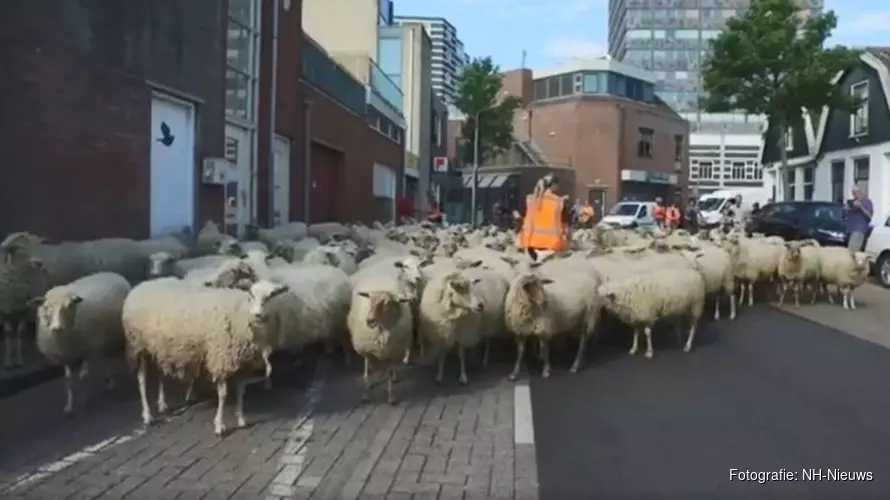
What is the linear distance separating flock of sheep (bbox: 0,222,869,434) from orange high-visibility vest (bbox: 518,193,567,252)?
32 cm

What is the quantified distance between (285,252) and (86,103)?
310 cm

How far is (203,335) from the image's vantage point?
718 cm

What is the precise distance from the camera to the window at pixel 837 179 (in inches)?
1394

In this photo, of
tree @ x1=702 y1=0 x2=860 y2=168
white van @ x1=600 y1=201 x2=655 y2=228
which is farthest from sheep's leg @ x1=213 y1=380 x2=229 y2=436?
white van @ x1=600 y1=201 x2=655 y2=228

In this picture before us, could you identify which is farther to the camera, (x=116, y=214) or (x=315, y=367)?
(x=116, y=214)

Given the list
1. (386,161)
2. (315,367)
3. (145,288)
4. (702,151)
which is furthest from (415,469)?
(702,151)

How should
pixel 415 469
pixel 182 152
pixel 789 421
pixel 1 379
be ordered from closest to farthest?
pixel 415 469, pixel 789 421, pixel 1 379, pixel 182 152

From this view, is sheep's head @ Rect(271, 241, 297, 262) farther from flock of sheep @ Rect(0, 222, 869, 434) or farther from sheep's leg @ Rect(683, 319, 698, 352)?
sheep's leg @ Rect(683, 319, 698, 352)

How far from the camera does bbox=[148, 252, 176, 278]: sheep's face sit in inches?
395

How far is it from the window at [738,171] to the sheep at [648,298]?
89.5 m

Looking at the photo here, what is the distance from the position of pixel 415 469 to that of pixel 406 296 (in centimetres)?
229

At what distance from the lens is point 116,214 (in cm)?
1335

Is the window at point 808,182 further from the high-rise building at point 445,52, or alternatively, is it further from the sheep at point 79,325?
the high-rise building at point 445,52

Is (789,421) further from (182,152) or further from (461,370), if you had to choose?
(182,152)
